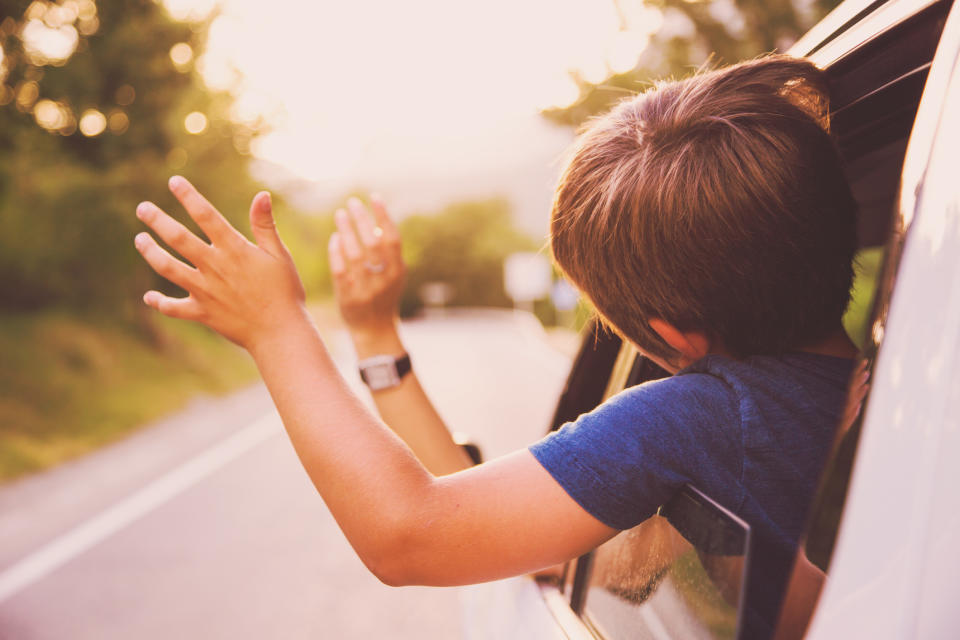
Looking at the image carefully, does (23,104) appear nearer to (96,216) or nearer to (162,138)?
(96,216)

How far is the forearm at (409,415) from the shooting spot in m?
1.51

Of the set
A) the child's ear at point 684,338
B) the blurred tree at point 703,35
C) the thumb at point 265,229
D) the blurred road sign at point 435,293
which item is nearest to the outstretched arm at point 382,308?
the thumb at point 265,229

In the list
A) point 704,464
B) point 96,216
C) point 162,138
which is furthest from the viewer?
point 162,138

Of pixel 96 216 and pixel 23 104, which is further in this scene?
pixel 96 216

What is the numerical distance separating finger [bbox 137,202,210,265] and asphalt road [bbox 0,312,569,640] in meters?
3.50

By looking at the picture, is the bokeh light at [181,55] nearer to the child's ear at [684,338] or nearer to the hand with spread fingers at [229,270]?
the hand with spread fingers at [229,270]

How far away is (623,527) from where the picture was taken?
3.10 ft

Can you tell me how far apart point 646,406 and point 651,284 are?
198mm

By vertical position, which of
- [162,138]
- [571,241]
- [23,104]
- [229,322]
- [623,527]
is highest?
[23,104]

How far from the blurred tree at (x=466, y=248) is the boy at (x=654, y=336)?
67.8 meters

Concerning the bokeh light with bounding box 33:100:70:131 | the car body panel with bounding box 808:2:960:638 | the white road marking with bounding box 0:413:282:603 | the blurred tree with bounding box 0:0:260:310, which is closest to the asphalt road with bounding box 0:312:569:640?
the white road marking with bounding box 0:413:282:603

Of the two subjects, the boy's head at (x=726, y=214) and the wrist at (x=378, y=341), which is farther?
the wrist at (x=378, y=341)

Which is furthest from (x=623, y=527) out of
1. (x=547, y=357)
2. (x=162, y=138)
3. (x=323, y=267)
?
(x=323, y=267)

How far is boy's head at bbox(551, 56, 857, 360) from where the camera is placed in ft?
3.24
